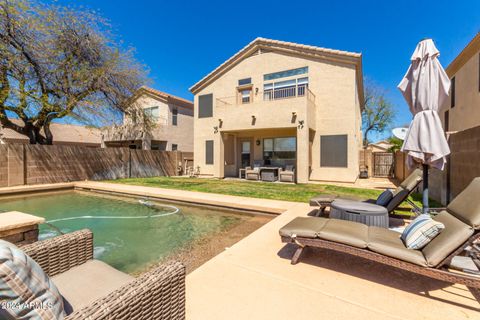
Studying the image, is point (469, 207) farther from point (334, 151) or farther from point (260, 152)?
point (260, 152)

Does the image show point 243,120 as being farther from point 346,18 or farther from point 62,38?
point 346,18

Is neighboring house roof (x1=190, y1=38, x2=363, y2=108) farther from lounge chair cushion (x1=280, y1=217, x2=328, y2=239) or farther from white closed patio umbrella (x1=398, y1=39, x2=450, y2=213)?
lounge chair cushion (x1=280, y1=217, x2=328, y2=239)

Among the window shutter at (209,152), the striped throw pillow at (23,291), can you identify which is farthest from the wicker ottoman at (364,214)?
the window shutter at (209,152)

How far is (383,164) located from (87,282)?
56.2 ft

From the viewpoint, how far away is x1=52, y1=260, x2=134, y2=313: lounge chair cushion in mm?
1635

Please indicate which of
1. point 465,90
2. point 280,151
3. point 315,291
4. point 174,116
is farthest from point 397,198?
point 174,116

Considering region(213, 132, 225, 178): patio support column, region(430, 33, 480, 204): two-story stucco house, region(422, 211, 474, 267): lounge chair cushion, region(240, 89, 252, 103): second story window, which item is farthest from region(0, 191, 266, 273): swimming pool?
region(240, 89, 252, 103): second story window

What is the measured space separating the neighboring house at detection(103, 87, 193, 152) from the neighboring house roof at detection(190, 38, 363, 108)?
3.54m

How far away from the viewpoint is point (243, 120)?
1270 cm

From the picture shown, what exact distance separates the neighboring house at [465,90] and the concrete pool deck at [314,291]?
1121 cm

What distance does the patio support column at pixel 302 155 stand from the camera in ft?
36.8

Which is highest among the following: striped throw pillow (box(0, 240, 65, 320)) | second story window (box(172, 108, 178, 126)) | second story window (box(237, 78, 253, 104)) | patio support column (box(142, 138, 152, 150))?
second story window (box(237, 78, 253, 104))

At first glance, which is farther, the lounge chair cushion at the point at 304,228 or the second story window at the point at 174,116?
the second story window at the point at 174,116

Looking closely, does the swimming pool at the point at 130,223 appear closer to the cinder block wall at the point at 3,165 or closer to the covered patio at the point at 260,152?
the cinder block wall at the point at 3,165
